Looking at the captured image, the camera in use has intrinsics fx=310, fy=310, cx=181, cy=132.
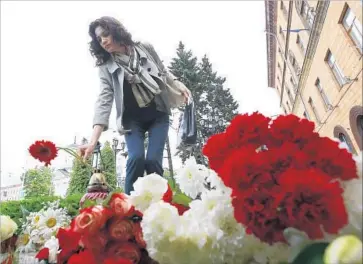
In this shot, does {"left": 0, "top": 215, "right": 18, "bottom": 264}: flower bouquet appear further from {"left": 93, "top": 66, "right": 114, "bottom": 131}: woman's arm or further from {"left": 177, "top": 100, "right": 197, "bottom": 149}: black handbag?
{"left": 177, "top": 100, "right": 197, "bottom": 149}: black handbag

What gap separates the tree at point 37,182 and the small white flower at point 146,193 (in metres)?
26.3

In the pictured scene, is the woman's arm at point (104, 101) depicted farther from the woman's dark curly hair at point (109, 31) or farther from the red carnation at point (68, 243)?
the red carnation at point (68, 243)

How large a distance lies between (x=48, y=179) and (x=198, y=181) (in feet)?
98.0

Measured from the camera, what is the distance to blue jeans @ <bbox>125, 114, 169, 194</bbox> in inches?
67.6

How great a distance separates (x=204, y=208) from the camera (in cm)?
70

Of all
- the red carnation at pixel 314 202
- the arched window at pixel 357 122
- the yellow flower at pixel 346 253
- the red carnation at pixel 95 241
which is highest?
the arched window at pixel 357 122

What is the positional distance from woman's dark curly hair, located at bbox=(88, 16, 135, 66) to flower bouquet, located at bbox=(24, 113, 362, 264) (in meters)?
1.14

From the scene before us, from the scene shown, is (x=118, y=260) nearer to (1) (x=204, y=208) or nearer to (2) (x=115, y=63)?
(1) (x=204, y=208)

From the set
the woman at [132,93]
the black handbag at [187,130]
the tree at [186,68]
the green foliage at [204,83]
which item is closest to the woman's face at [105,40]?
the woman at [132,93]

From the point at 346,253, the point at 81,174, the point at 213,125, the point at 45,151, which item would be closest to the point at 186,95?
the point at 45,151

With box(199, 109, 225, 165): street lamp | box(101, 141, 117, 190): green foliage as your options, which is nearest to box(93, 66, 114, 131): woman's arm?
box(101, 141, 117, 190): green foliage

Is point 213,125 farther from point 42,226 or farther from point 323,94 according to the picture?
point 323,94

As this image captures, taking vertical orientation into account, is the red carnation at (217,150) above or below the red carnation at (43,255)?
above

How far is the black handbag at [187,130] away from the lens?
5.45 ft
